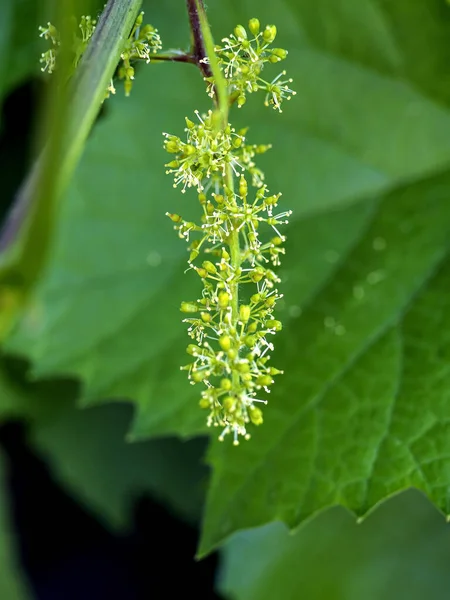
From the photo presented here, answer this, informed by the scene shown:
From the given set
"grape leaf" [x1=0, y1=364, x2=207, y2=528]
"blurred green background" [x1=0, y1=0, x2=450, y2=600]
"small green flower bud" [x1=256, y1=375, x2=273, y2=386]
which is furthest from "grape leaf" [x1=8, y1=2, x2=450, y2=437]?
"small green flower bud" [x1=256, y1=375, x2=273, y2=386]

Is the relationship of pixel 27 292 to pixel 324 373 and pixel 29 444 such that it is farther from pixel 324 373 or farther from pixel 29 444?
pixel 29 444

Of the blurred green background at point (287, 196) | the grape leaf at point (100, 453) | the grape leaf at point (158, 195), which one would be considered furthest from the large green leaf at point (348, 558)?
the grape leaf at point (158, 195)

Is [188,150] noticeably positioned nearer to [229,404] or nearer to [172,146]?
[172,146]

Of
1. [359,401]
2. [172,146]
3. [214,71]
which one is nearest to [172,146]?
[172,146]

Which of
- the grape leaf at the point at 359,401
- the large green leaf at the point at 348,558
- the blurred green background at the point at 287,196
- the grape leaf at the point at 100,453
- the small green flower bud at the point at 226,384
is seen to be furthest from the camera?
the grape leaf at the point at 100,453

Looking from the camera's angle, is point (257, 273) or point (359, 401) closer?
point (257, 273)

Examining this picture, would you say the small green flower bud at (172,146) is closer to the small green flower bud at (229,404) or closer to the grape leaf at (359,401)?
the small green flower bud at (229,404)
